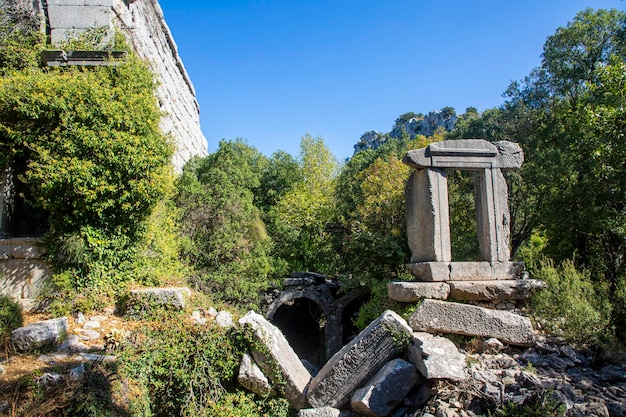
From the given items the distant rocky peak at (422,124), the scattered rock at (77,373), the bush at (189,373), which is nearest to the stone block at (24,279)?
the bush at (189,373)

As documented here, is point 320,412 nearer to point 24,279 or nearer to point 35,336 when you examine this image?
point 35,336

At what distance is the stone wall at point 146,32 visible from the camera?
293 inches

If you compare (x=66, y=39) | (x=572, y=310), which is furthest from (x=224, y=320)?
(x=66, y=39)

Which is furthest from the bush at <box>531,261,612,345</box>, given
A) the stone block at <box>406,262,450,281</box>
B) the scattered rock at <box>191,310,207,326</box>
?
the scattered rock at <box>191,310,207,326</box>

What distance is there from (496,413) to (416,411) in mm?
808

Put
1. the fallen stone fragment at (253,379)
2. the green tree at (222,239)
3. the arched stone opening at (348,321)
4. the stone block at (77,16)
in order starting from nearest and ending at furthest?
the fallen stone fragment at (253,379), the stone block at (77,16), the green tree at (222,239), the arched stone opening at (348,321)

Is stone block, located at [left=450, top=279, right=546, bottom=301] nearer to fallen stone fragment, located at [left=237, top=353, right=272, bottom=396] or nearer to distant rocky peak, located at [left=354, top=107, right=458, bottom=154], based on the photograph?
fallen stone fragment, located at [left=237, top=353, right=272, bottom=396]

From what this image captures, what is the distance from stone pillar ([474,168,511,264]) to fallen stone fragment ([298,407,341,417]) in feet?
11.5

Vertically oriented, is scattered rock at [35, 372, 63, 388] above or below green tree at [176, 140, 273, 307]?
below

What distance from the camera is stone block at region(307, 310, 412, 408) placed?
4.98 m

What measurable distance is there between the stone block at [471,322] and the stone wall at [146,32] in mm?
4866

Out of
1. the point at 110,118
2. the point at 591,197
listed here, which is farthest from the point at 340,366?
the point at 591,197

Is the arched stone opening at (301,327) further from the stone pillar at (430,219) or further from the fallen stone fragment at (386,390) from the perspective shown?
the fallen stone fragment at (386,390)

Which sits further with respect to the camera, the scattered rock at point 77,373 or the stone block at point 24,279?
the stone block at point 24,279
